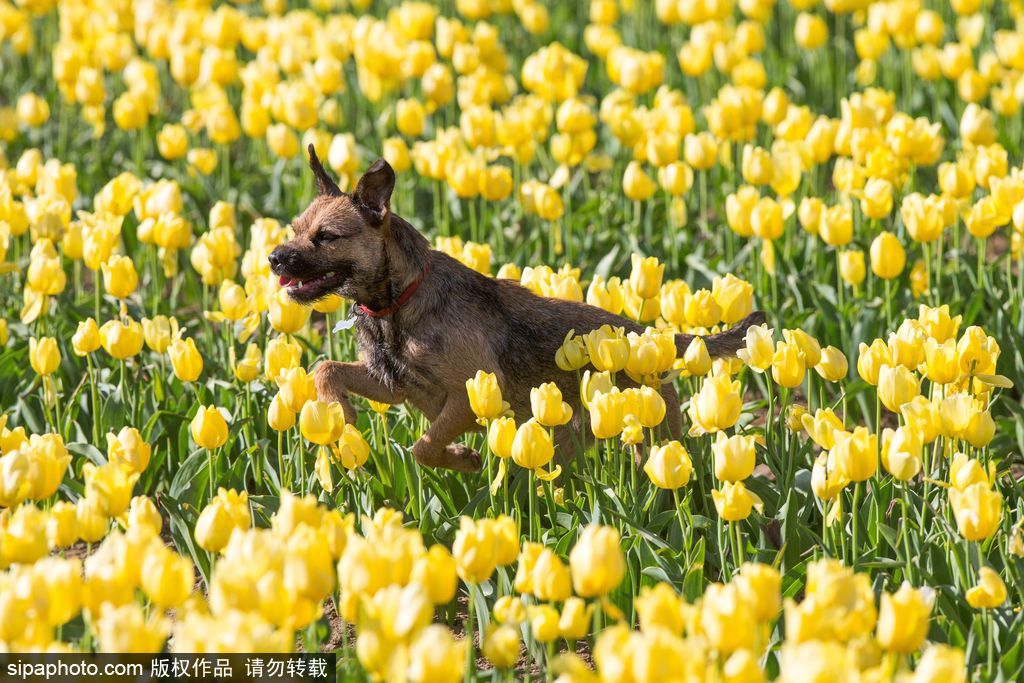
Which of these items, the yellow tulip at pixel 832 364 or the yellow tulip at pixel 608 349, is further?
A: the yellow tulip at pixel 832 364

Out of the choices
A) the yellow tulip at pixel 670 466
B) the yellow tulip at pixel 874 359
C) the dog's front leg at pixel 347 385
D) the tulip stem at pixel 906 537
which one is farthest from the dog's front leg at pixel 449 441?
the tulip stem at pixel 906 537

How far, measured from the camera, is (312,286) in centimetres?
453

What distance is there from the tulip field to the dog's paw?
5 centimetres

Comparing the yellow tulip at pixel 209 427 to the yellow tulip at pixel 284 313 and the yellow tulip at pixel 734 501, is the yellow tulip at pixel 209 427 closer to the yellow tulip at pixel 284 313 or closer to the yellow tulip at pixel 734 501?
the yellow tulip at pixel 284 313

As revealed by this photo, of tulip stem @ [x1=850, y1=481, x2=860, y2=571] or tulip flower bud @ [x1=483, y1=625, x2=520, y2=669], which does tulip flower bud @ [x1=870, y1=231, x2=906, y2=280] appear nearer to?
tulip stem @ [x1=850, y1=481, x2=860, y2=571]

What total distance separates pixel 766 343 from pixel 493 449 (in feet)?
3.23

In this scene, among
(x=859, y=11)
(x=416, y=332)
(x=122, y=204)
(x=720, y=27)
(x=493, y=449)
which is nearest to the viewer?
(x=493, y=449)

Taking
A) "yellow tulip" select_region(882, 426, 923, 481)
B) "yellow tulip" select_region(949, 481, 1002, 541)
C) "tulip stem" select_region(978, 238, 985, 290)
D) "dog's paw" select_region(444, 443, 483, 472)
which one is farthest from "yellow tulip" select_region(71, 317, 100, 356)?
"tulip stem" select_region(978, 238, 985, 290)

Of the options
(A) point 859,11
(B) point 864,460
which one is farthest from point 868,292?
(A) point 859,11

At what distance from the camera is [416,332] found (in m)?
4.67

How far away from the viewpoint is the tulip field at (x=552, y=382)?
9.28 ft

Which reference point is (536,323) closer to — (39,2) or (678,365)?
(678,365)

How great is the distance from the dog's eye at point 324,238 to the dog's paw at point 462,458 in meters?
0.75

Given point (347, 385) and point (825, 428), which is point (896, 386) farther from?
point (347, 385)
